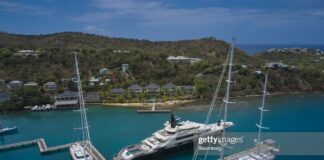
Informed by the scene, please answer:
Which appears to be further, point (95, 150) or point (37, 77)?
point (37, 77)

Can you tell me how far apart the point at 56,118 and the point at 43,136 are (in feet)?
22.2

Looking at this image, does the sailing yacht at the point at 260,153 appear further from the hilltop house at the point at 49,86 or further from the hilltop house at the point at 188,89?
the hilltop house at the point at 49,86

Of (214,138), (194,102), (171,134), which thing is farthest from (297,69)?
(171,134)

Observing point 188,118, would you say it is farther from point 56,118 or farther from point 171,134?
point 56,118

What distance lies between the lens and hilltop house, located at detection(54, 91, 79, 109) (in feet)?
128

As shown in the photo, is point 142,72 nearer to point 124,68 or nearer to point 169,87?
point 124,68

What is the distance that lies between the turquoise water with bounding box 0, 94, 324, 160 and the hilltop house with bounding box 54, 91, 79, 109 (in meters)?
1.76

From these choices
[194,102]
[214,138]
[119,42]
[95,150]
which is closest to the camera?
[95,150]

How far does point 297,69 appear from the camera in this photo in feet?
177

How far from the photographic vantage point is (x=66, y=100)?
40.3 m

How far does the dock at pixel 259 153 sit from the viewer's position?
20.8 metres
